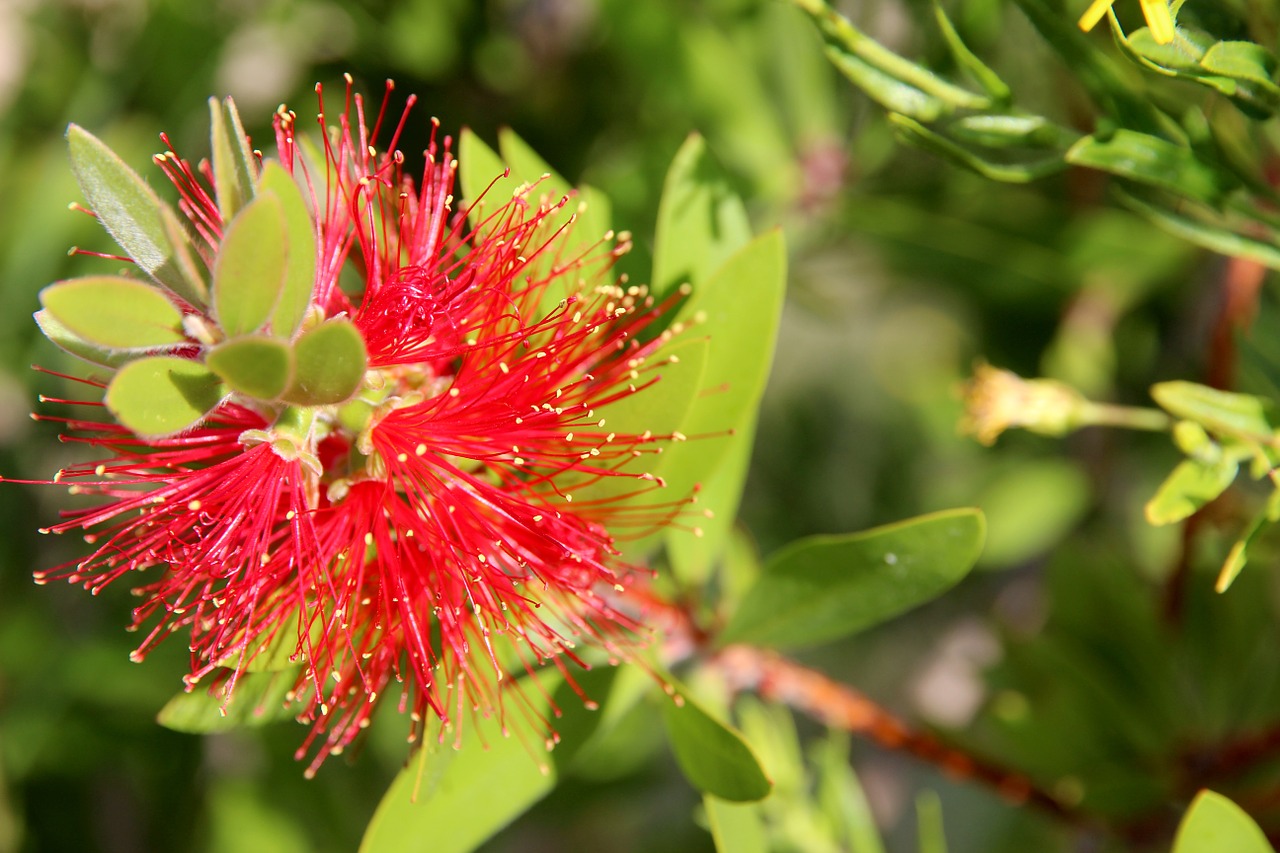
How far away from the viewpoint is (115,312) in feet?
1.83

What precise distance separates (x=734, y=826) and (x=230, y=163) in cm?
61

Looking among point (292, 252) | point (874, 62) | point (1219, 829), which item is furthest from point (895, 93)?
point (1219, 829)

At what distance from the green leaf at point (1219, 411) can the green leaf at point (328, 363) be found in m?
0.55

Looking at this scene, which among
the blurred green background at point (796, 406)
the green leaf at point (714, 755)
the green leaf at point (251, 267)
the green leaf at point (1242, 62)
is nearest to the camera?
the green leaf at point (251, 267)

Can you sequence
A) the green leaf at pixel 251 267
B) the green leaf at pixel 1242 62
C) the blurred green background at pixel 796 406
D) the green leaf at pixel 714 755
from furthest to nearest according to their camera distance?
the blurred green background at pixel 796 406
the green leaf at pixel 714 755
the green leaf at pixel 1242 62
the green leaf at pixel 251 267

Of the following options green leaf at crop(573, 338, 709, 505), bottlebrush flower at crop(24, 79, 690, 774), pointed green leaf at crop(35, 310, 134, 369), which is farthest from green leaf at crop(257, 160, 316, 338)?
green leaf at crop(573, 338, 709, 505)

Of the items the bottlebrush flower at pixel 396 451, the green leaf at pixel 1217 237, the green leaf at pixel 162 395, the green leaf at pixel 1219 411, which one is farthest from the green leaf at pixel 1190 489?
the green leaf at pixel 162 395

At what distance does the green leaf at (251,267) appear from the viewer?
20.7 inches

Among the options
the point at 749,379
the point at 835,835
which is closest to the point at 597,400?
the point at 749,379

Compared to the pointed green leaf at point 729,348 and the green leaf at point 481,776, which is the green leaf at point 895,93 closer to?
the pointed green leaf at point 729,348

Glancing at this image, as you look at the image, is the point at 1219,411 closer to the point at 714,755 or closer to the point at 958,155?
the point at 958,155

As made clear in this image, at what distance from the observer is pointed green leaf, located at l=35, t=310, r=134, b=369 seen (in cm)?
62

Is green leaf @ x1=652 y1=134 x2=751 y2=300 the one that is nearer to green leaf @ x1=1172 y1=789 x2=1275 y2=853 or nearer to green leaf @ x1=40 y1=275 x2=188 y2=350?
green leaf @ x1=40 y1=275 x2=188 y2=350

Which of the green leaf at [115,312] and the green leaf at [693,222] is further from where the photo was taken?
the green leaf at [693,222]
